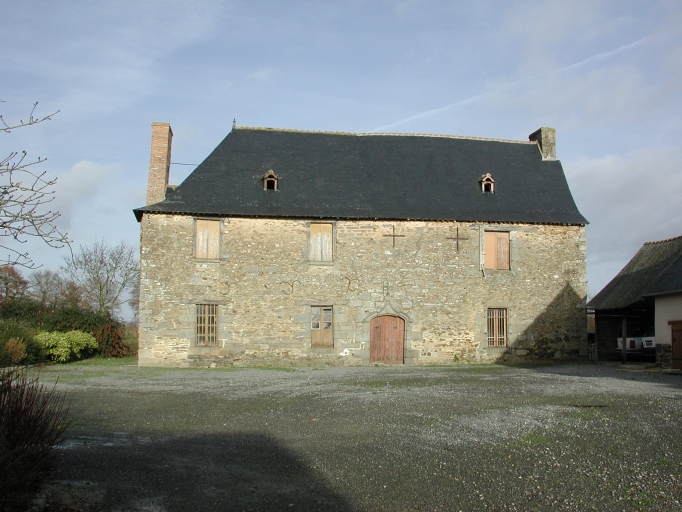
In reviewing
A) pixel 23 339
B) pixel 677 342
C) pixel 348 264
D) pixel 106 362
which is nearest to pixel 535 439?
pixel 677 342

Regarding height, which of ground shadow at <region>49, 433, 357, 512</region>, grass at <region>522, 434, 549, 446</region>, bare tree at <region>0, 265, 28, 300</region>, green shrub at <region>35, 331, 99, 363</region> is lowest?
ground shadow at <region>49, 433, 357, 512</region>

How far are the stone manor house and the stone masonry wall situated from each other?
0.03 m

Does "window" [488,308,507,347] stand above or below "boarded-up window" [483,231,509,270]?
below

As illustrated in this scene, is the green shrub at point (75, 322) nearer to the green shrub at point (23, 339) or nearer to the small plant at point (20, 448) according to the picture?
the green shrub at point (23, 339)

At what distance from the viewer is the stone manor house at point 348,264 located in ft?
62.6

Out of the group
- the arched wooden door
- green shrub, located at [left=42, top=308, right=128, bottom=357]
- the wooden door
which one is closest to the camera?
the wooden door

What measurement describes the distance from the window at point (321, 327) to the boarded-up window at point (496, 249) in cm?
549

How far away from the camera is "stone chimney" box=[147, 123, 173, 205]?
19.8m

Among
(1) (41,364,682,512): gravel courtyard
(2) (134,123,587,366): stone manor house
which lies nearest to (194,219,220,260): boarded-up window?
(2) (134,123,587,366): stone manor house

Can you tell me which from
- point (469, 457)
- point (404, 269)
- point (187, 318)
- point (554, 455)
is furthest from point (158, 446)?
point (404, 269)

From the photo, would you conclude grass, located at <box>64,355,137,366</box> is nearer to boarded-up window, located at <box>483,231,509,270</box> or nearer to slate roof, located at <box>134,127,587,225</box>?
slate roof, located at <box>134,127,587,225</box>

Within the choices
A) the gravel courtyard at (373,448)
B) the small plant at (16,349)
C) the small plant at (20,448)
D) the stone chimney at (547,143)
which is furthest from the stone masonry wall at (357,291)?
the small plant at (20,448)

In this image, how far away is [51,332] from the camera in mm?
20812

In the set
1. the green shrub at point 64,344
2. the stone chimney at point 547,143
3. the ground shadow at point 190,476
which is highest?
the stone chimney at point 547,143
